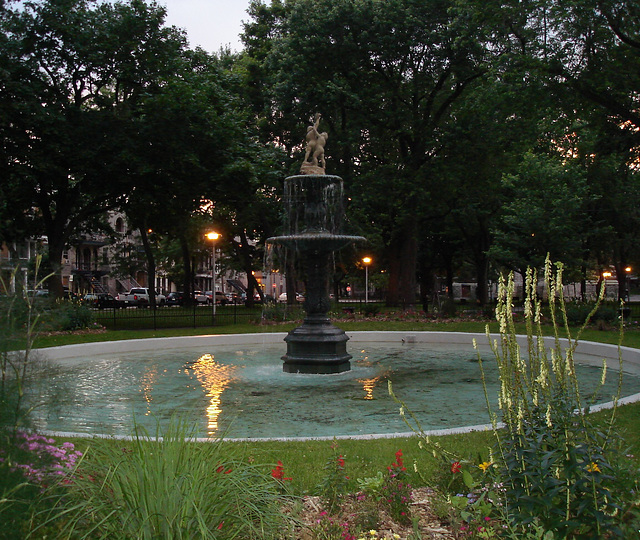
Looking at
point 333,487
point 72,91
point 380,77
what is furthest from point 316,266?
point 380,77

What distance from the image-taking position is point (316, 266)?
14.8 m

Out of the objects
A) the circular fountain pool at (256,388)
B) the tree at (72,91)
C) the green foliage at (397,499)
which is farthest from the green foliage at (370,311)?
the green foliage at (397,499)

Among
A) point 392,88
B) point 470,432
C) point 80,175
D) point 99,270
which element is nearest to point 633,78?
point 392,88

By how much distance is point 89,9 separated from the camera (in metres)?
25.8

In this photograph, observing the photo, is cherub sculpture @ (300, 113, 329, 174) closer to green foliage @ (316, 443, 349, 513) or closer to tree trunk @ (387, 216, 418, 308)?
green foliage @ (316, 443, 349, 513)

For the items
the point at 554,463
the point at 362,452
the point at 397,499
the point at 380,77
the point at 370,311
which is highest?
the point at 380,77

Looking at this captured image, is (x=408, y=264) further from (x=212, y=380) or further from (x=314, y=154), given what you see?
(x=212, y=380)

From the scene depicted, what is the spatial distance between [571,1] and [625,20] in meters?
2.37

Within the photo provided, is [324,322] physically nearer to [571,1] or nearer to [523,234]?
[571,1]

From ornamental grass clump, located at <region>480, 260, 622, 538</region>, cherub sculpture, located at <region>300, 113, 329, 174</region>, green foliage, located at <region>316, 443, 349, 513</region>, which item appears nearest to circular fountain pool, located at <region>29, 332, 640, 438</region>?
green foliage, located at <region>316, 443, 349, 513</region>

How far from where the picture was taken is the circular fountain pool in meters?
8.39

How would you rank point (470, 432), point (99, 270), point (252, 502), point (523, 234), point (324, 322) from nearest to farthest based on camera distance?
point (252, 502) < point (470, 432) < point (324, 322) < point (523, 234) < point (99, 270)

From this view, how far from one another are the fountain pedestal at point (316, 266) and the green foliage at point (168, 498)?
9.60m

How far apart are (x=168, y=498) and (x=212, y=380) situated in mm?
9433
